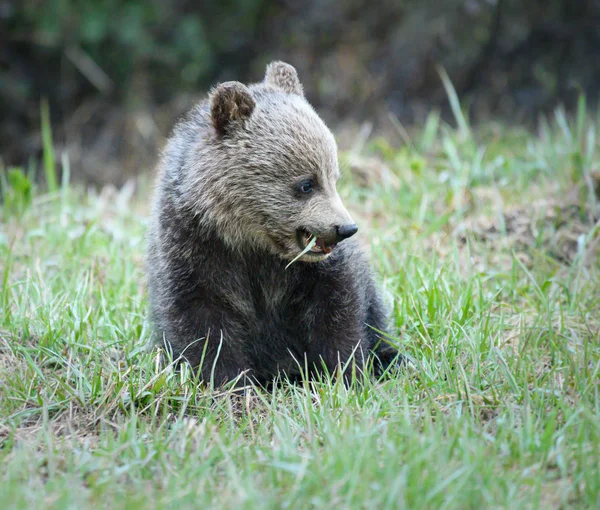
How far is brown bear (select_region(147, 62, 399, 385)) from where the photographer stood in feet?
12.3

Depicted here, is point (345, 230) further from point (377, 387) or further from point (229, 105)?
point (229, 105)

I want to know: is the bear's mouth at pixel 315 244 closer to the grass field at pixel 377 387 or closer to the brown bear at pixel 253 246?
the brown bear at pixel 253 246

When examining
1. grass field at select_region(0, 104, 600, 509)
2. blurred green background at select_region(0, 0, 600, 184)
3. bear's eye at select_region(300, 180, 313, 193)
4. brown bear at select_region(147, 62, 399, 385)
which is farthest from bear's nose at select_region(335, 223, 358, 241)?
blurred green background at select_region(0, 0, 600, 184)

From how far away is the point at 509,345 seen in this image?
395cm

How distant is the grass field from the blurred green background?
3090 mm

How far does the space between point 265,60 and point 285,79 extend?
5.92 meters

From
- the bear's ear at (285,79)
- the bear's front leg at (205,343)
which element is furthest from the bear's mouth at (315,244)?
the bear's ear at (285,79)

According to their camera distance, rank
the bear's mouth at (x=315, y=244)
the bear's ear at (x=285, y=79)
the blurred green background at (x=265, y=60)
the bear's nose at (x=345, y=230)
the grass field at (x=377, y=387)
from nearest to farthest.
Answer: the grass field at (x=377, y=387), the bear's nose at (x=345, y=230), the bear's mouth at (x=315, y=244), the bear's ear at (x=285, y=79), the blurred green background at (x=265, y=60)

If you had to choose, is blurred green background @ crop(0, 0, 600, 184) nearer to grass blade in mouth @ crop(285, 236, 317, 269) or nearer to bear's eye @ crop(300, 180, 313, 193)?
bear's eye @ crop(300, 180, 313, 193)

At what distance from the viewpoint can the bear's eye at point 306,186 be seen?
375 cm

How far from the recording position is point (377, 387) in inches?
140

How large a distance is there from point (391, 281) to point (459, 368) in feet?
4.37

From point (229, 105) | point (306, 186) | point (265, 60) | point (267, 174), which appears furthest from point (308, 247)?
point (265, 60)

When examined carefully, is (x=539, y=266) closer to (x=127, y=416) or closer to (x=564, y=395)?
(x=564, y=395)
